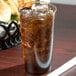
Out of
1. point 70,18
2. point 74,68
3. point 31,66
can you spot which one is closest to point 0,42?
point 31,66

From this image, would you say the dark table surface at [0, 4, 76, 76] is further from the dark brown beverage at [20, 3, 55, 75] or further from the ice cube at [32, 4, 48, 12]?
the ice cube at [32, 4, 48, 12]

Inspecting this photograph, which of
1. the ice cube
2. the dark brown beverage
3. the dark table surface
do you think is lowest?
the dark table surface

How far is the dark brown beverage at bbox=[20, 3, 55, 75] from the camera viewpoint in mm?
719

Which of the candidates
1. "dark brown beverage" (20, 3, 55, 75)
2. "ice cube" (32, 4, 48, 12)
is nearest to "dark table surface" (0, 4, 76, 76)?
"dark brown beverage" (20, 3, 55, 75)

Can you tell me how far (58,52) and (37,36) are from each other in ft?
0.71

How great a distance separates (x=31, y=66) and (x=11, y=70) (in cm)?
8

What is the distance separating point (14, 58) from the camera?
2.88 feet

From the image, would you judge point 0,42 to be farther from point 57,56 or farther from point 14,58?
point 57,56

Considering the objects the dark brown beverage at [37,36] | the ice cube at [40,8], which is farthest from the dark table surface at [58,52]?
the ice cube at [40,8]

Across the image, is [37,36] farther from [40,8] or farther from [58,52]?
[58,52]

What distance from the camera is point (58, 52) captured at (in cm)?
92

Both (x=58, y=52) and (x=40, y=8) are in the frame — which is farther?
(x=58, y=52)

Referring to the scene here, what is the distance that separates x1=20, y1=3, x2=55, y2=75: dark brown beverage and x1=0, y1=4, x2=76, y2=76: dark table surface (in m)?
0.05

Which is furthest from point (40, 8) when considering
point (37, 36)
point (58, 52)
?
point (58, 52)
